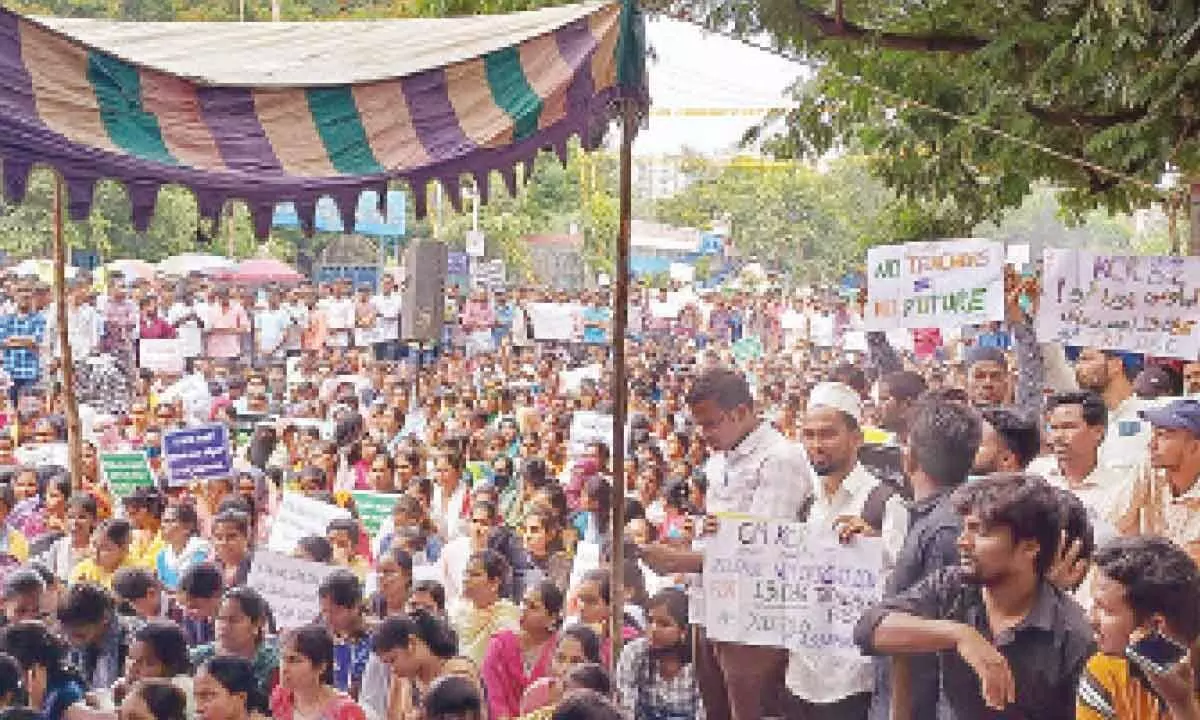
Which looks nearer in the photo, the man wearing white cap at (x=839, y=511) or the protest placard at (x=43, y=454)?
the man wearing white cap at (x=839, y=511)

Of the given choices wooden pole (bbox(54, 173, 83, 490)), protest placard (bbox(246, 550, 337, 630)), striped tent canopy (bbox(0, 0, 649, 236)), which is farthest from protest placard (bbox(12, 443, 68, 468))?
striped tent canopy (bbox(0, 0, 649, 236))

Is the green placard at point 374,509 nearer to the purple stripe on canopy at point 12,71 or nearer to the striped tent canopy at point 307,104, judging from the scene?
the striped tent canopy at point 307,104

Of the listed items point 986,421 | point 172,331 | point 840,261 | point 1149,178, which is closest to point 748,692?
point 986,421

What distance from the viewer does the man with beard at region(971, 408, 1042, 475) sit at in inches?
228

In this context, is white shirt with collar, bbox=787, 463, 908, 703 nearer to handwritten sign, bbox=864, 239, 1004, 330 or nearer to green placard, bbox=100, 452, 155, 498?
handwritten sign, bbox=864, 239, 1004, 330

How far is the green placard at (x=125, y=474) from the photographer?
32.1 feet

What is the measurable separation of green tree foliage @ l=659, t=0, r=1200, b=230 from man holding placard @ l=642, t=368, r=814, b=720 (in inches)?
81.1

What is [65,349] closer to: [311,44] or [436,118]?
A: [311,44]

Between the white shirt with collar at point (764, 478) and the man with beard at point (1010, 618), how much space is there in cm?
121

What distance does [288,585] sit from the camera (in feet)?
23.5

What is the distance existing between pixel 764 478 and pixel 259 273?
28.3 meters

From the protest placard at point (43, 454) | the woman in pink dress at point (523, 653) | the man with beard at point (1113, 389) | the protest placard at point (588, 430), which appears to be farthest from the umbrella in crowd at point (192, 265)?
the woman in pink dress at point (523, 653)

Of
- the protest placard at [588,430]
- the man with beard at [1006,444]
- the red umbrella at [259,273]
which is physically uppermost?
the red umbrella at [259,273]

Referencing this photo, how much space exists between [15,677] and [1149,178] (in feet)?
21.6
